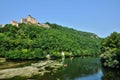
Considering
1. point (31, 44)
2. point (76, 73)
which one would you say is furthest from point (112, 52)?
point (31, 44)

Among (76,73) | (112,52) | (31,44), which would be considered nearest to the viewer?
(76,73)

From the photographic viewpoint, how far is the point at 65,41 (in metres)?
182

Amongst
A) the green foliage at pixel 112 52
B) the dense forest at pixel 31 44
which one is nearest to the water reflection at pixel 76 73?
the green foliage at pixel 112 52

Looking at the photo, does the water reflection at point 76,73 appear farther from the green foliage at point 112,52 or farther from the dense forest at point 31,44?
the dense forest at point 31,44

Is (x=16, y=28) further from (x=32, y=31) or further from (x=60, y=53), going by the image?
(x=60, y=53)

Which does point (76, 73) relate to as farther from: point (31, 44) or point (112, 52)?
point (31, 44)

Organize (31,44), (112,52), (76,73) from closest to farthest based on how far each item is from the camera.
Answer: (76,73)
(112,52)
(31,44)

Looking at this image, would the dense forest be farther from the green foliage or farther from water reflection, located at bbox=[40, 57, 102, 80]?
the green foliage

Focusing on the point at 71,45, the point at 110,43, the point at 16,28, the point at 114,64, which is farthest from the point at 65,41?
the point at 114,64

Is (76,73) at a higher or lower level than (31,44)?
lower

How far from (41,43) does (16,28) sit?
29.3 m

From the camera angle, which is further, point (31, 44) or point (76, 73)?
point (31, 44)

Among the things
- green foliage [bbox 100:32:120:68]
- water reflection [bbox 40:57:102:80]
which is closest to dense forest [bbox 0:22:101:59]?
water reflection [bbox 40:57:102:80]

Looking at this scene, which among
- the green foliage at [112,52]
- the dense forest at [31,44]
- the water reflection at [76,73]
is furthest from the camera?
the dense forest at [31,44]
